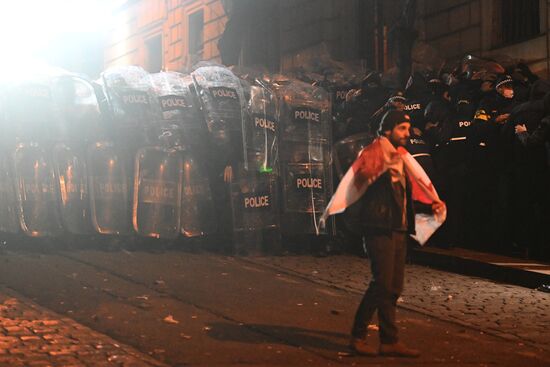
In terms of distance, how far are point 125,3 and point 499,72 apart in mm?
20334

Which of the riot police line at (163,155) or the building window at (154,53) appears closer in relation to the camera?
the riot police line at (163,155)

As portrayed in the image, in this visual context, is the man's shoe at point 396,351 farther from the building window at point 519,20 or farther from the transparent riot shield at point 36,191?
the building window at point 519,20

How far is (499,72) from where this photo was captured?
15.6m

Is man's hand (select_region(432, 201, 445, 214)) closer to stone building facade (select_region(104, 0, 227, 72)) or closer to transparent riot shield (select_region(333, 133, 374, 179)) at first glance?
transparent riot shield (select_region(333, 133, 374, 179))

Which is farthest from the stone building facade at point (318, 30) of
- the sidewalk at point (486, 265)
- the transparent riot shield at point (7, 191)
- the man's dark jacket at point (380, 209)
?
the man's dark jacket at point (380, 209)

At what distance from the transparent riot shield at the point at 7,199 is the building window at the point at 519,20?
9748mm

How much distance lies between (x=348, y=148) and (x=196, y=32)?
56.1 ft

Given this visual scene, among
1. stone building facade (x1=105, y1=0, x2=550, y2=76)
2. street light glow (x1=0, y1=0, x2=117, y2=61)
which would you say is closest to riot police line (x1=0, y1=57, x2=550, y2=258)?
stone building facade (x1=105, y1=0, x2=550, y2=76)

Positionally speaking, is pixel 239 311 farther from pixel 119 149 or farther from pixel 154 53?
pixel 154 53

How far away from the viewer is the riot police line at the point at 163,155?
41.4ft

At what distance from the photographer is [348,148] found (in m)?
13.3

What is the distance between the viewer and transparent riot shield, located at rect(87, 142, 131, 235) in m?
12.9

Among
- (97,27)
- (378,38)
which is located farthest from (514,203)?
(97,27)

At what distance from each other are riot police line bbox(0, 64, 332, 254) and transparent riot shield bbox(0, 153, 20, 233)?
0.01m
